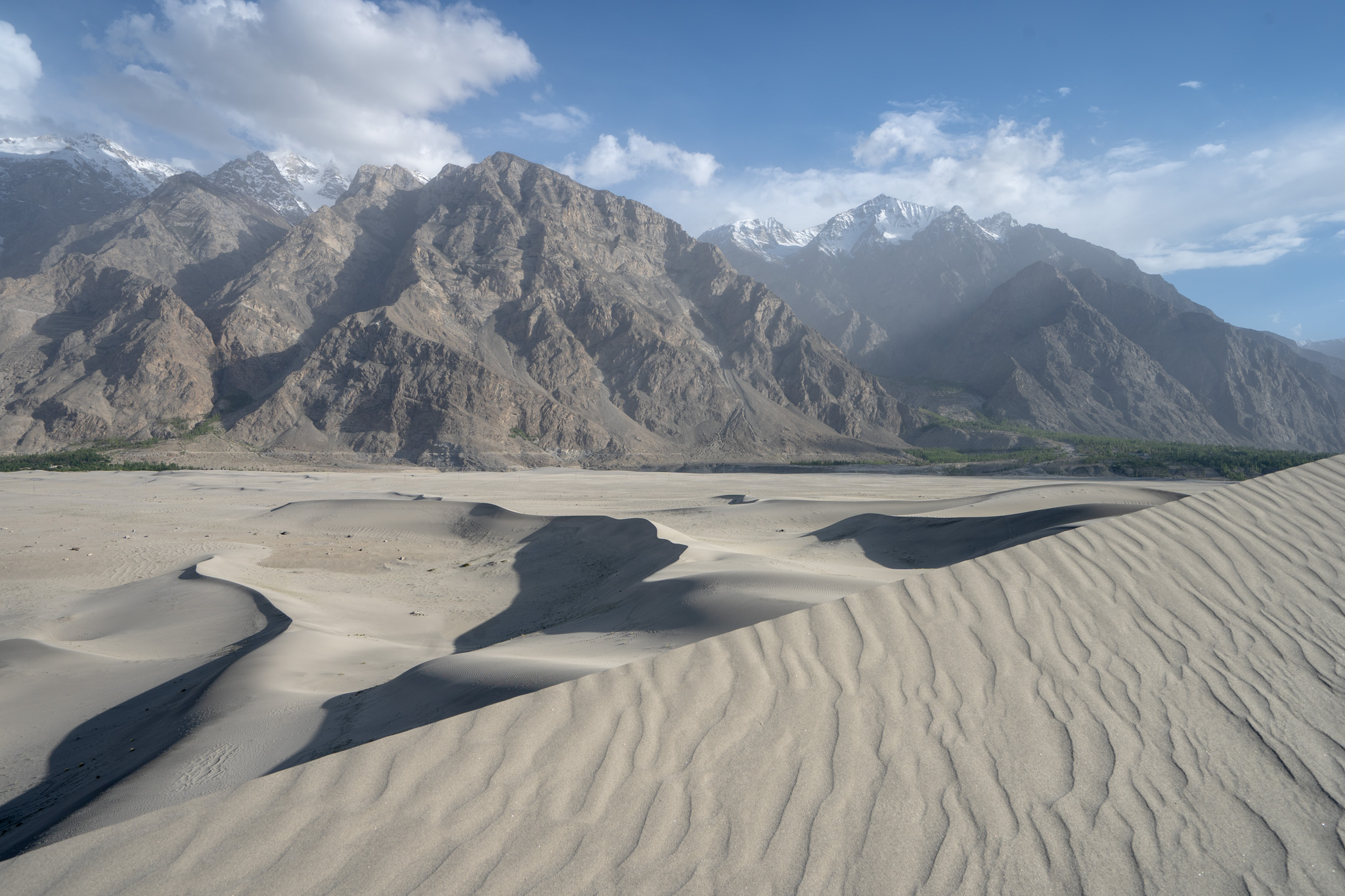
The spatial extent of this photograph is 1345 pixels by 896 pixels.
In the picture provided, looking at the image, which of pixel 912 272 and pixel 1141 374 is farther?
pixel 912 272

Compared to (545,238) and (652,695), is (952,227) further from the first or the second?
(652,695)

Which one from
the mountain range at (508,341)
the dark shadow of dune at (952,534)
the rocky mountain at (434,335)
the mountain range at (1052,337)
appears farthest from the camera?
the mountain range at (1052,337)

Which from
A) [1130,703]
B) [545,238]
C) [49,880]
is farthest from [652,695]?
[545,238]

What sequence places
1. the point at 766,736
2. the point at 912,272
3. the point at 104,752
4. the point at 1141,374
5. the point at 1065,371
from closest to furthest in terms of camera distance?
1. the point at 766,736
2. the point at 104,752
3. the point at 1141,374
4. the point at 1065,371
5. the point at 912,272

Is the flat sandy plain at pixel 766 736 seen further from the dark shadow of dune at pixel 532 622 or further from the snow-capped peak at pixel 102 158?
the snow-capped peak at pixel 102 158

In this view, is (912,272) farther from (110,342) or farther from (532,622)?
(532,622)

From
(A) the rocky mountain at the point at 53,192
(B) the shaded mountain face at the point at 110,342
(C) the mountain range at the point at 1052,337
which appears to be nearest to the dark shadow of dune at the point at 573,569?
(B) the shaded mountain face at the point at 110,342

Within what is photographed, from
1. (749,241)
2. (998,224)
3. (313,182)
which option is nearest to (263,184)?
(313,182)

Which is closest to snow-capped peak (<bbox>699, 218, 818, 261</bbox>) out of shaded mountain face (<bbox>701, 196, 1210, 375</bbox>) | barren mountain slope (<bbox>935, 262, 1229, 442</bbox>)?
shaded mountain face (<bbox>701, 196, 1210, 375</bbox>)
